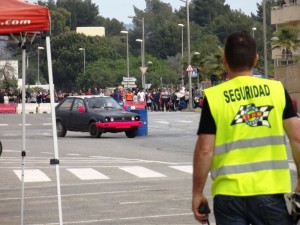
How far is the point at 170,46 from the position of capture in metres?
156

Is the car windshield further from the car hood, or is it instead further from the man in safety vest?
the man in safety vest

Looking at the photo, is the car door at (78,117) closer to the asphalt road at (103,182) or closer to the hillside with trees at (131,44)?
the asphalt road at (103,182)

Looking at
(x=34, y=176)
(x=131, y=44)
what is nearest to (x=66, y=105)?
(x=34, y=176)

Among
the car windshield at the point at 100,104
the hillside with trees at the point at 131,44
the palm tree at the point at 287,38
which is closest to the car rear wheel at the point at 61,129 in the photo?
the car windshield at the point at 100,104

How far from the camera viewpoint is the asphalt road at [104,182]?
1452 cm

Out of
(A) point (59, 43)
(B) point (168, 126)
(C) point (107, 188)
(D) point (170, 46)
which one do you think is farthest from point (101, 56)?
(C) point (107, 188)

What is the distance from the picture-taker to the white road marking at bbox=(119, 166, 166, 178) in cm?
2078

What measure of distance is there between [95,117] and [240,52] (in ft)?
93.6

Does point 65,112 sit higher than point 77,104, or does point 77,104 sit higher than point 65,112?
point 77,104

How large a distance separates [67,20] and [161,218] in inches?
6068

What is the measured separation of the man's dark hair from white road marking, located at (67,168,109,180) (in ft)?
44.9

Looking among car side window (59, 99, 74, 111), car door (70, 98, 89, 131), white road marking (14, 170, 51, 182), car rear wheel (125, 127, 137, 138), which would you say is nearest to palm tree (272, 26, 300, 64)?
car side window (59, 99, 74, 111)

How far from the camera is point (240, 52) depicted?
6.80 m

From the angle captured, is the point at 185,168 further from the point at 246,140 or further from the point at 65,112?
the point at 246,140
